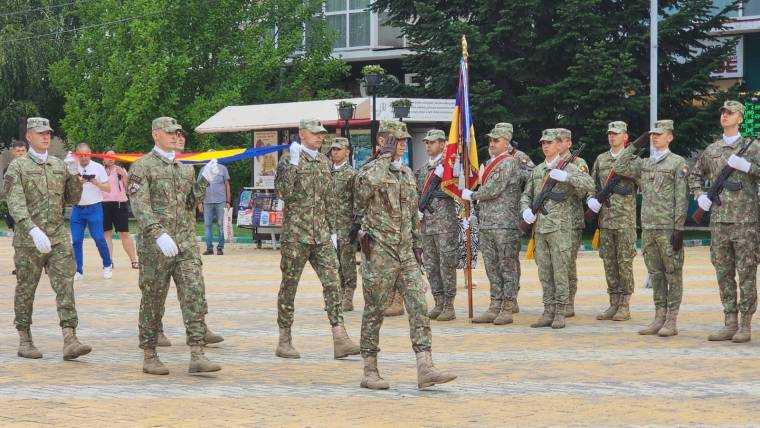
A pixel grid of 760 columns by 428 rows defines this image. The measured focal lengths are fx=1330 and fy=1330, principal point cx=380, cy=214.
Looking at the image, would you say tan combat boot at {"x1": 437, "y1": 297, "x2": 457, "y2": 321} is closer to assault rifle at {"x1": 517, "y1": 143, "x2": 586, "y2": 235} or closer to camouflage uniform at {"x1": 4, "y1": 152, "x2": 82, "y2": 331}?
assault rifle at {"x1": 517, "y1": 143, "x2": 586, "y2": 235}

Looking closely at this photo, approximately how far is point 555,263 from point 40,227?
5.27m

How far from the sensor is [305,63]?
4325 cm

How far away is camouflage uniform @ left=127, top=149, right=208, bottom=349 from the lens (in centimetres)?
1060

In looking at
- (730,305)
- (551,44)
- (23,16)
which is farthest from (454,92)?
(23,16)

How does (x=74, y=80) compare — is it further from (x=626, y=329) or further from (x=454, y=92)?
(x=626, y=329)

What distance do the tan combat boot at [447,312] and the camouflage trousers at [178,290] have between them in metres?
4.31

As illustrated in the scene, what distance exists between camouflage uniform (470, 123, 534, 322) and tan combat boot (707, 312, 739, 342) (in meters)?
2.46

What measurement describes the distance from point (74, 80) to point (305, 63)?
7854 mm

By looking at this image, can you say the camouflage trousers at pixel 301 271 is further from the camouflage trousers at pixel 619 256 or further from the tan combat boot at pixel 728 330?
the camouflage trousers at pixel 619 256

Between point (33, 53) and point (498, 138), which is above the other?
point (33, 53)

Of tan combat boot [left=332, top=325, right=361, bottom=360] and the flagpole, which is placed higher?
the flagpole

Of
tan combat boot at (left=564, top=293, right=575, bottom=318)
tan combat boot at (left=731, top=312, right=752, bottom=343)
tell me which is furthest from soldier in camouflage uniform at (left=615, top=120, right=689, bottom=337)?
tan combat boot at (left=564, top=293, right=575, bottom=318)

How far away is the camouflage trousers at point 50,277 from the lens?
11.6m

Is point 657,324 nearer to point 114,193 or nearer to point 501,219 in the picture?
point 501,219
